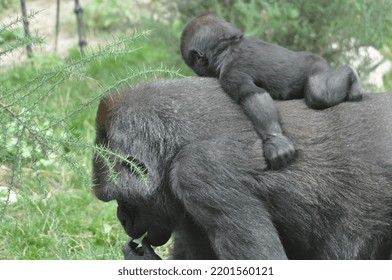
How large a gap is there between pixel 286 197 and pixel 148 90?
Result: 0.85m

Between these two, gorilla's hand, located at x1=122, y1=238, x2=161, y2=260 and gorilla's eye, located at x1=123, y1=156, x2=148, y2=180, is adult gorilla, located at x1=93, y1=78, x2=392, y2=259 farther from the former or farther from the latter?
gorilla's hand, located at x1=122, y1=238, x2=161, y2=260

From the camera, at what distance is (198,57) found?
4391 mm

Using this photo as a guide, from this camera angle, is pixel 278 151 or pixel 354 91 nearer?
pixel 278 151

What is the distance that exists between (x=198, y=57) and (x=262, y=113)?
71 centimetres

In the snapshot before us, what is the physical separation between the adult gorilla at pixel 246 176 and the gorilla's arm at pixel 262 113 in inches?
1.7

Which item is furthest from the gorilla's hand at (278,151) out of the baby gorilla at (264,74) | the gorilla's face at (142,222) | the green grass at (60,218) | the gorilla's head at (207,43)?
the green grass at (60,218)

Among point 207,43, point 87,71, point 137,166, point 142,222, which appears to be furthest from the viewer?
point 87,71

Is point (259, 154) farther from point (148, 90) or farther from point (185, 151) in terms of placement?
point (148, 90)

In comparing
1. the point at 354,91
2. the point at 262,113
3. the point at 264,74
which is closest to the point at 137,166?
the point at 262,113

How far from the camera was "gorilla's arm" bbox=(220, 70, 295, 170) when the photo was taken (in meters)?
3.69

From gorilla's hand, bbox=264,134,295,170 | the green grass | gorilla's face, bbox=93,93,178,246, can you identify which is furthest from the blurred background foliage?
gorilla's hand, bbox=264,134,295,170

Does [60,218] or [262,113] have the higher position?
[262,113]

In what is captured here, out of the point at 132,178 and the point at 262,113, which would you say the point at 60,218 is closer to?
the point at 132,178

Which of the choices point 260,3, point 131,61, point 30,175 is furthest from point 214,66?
point 131,61
